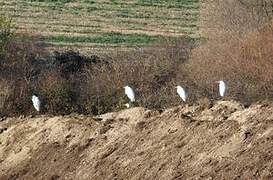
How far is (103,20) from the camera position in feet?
203

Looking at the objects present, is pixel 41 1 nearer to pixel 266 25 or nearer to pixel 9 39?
pixel 9 39

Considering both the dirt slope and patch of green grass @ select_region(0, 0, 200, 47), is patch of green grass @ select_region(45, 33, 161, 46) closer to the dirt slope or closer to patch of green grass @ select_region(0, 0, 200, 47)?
patch of green grass @ select_region(0, 0, 200, 47)

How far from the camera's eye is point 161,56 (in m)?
37.1

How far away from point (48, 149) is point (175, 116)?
3.69 metres

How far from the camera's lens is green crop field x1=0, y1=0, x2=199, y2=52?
5402cm

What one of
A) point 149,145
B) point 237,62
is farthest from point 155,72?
point 149,145

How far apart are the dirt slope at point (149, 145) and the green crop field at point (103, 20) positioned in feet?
87.1

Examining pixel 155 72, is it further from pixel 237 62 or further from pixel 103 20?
pixel 103 20

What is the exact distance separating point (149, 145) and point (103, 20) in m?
42.2

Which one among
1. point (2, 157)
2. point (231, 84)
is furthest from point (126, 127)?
point (231, 84)

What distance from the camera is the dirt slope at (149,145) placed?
59.0ft

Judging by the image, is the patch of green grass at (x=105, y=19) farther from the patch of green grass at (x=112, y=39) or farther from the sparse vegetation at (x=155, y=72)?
the sparse vegetation at (x=155, y=72)

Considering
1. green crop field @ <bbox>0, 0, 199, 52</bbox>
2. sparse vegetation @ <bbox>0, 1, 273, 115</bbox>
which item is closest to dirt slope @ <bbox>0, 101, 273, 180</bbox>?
sparse vegetation @ <bbox>0, 1, 273, 115</bbox>

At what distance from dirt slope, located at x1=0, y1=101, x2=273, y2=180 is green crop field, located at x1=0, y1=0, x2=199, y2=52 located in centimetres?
2655
